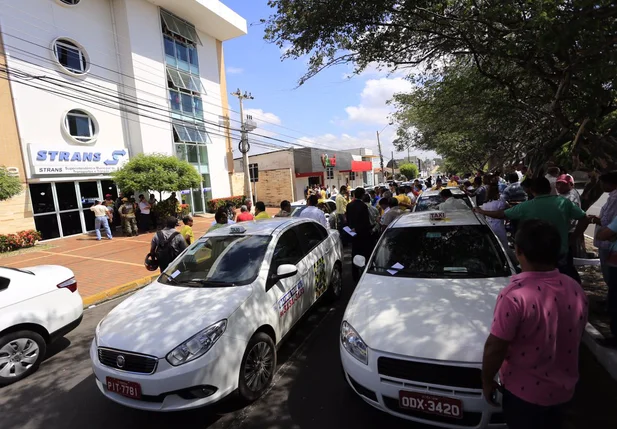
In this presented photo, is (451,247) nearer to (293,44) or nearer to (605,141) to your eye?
(605,141)

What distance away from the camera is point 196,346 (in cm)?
277

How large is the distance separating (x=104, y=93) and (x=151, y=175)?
18.7 feet

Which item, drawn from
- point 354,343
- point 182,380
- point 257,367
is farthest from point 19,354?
point 354,343

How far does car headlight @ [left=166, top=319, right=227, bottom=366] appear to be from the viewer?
8.88 ft

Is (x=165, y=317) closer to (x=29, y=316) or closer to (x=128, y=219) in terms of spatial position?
(x=29, y=316)

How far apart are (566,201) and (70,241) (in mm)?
16335

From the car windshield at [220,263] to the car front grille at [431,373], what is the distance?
1.62 meters

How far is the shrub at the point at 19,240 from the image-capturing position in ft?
38.7

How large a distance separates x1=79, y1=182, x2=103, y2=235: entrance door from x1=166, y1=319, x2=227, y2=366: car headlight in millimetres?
16093

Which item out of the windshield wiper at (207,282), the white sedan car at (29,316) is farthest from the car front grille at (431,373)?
the white sedan car at (29,316)

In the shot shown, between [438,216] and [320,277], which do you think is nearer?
[438,216]

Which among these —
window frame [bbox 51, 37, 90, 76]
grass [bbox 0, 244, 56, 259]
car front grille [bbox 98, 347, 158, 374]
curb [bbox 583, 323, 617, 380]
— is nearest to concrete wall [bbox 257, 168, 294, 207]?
window frame [bbox 51, 37, 90, 76]

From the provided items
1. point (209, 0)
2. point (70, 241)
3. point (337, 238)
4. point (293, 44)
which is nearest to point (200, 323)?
point (337, 238)

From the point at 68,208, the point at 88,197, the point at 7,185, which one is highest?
the point at 7,185
